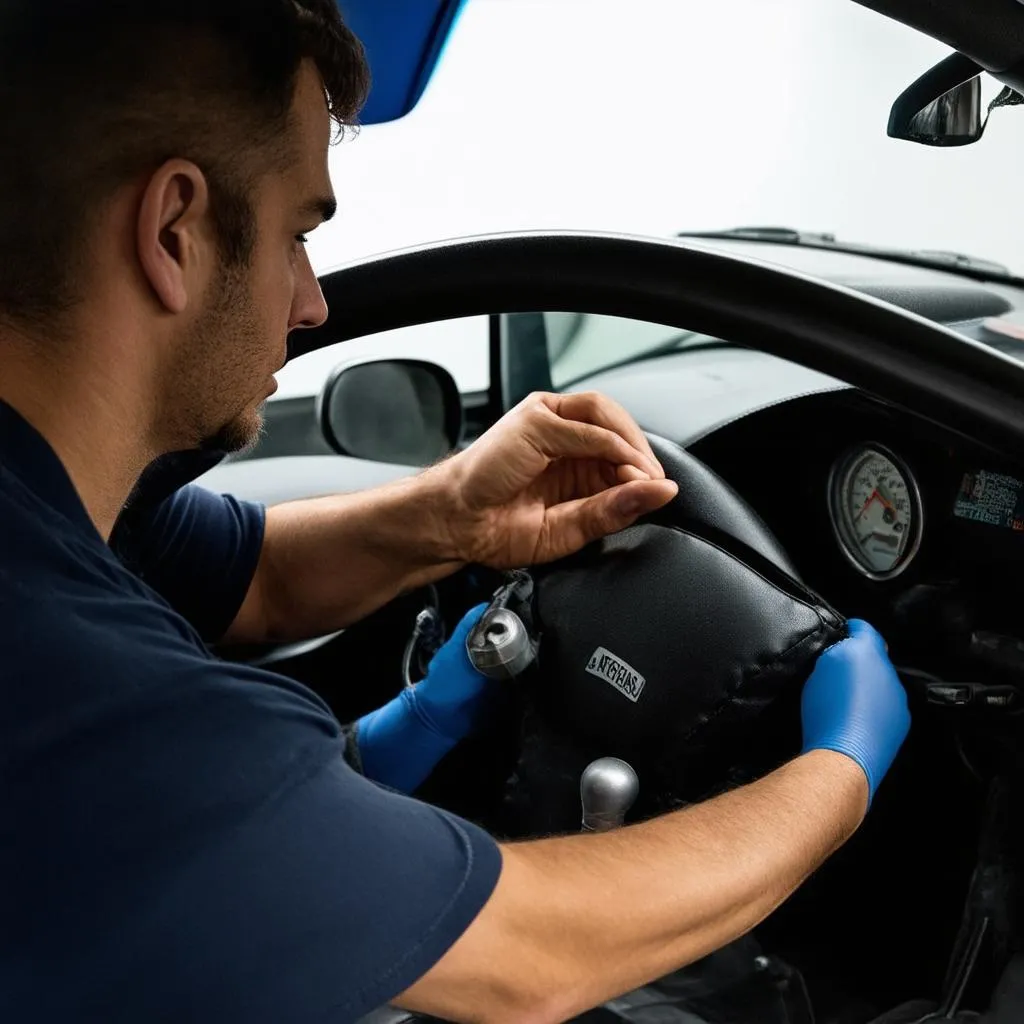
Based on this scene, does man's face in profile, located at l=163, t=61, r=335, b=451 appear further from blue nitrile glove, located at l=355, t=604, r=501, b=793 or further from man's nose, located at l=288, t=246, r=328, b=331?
blue nitrile glove, located at l=355, t=604, r=501, b=793

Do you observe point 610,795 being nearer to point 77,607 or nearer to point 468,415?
point 77,607

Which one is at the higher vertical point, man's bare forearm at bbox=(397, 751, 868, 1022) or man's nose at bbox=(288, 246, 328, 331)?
man's nose at bbox=(288, 246, 328, 331)

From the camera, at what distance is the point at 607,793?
1.07 m

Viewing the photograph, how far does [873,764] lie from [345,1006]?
20.7 inches

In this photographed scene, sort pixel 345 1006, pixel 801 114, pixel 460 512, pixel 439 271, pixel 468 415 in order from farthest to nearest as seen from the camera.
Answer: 1. pixel 801 114
2. pixel 468 415
3. pixel 460 512
4. pixel 439 271
5. pixel 345 1006

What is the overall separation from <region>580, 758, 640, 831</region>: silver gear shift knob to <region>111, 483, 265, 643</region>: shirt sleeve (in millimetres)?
534

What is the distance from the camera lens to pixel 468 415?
2.38 metres

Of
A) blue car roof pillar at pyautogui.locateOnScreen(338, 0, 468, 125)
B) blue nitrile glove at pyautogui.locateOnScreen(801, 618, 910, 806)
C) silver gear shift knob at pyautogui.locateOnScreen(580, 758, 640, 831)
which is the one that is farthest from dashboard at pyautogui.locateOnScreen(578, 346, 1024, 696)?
blue car roof pillar at pyautogui.locateOnScreen(338, 0, 468, 125)

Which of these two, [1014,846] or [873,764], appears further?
[1014,846]

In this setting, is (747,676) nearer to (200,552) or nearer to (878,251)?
(200,552)

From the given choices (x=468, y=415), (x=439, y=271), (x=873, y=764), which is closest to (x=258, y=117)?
(x=439, y=271)

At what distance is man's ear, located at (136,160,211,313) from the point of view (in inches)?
30.6

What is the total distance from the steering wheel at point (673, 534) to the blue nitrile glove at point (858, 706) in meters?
0.03

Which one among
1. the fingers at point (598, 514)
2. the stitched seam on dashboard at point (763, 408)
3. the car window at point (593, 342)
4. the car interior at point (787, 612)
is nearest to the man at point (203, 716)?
the car interior at point (787, 612)
